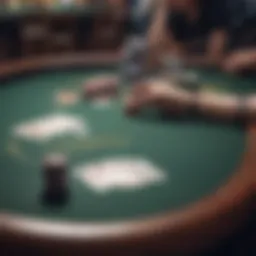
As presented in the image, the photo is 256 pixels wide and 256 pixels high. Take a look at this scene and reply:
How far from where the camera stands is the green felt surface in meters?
1.25

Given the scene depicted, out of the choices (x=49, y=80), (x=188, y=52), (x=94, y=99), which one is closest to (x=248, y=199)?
(x=94, y=99)

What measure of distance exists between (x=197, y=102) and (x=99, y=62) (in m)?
0.94

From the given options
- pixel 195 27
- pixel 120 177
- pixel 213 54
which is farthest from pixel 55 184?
pixel 195 27

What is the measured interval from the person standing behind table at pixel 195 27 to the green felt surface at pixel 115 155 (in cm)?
79

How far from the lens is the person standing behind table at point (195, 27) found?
279cm

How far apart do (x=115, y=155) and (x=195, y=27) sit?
5.91ft

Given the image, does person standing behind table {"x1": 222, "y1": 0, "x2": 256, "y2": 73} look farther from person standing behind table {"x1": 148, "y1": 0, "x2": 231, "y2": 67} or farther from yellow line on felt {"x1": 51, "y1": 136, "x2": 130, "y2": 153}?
yellow line on felt {"x1": 51, "y1": 136, "x2": 130, "y2": 153}

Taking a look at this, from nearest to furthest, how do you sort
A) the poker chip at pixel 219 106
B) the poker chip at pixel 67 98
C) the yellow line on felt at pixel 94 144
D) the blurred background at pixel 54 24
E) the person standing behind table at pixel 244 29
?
the yellow line on felt at pixel 94 144
the poker chip at pixel 219 106
the poker chip at pixel 67 98
the person standing behind table at pixel 244 29
the blurred background at pixel 54 24

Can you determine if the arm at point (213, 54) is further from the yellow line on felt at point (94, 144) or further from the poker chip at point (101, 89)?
the yellow line on felt at point (94, 144)

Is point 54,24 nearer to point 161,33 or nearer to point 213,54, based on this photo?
point 213,54

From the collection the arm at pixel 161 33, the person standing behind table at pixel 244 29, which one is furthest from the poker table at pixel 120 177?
the person standing behind table at pixel 244 29

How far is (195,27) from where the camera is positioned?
10.4 ft

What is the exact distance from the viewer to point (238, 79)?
97.2 inches

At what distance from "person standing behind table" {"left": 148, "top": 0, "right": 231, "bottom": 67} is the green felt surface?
2.60ft
